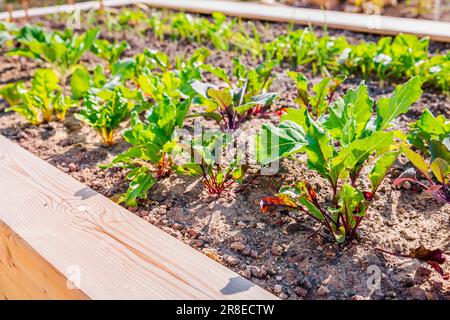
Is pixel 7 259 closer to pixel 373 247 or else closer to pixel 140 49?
pixel 373 247

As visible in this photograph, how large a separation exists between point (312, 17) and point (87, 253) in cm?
370

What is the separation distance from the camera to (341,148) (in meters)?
1.61

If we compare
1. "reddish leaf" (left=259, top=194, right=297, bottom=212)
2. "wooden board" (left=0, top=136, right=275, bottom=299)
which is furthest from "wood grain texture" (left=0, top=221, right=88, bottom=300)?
"reddish leaf" (left=259, top=194, right=297, bottom=212)

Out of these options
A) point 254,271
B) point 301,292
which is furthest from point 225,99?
point 301,292

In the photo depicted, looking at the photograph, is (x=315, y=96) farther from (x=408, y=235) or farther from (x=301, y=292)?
(x=301, y=292)

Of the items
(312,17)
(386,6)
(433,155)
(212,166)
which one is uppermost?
(433,155)

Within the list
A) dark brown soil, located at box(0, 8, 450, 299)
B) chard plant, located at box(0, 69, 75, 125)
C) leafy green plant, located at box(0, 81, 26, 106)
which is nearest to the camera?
dark brown soil, located at box(0, 8, 450, 299)

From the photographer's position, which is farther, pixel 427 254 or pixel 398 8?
pixel 398 8

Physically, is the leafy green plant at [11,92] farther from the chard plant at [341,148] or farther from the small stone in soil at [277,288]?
the small stone in soil at [277,288]

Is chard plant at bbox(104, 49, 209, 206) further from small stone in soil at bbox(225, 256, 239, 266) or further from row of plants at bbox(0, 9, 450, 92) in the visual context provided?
row of plants at bbox(0, 9, 450, 92)

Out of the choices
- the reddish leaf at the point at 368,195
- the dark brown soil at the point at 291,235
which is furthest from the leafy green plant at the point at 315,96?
Answer: the reddish leaf at the point at 368,195

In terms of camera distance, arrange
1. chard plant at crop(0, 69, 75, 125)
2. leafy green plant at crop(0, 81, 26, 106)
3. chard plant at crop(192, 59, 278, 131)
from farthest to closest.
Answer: leafy green plant at crop(0, 81, 26, 106) → chard plant at crop(0, 69, 75, 125) → chard plant at crop(192, 59, 278, 131)

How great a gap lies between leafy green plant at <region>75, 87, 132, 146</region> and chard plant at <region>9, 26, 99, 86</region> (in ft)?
2.85

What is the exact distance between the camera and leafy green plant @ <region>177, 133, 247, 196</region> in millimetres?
1809
